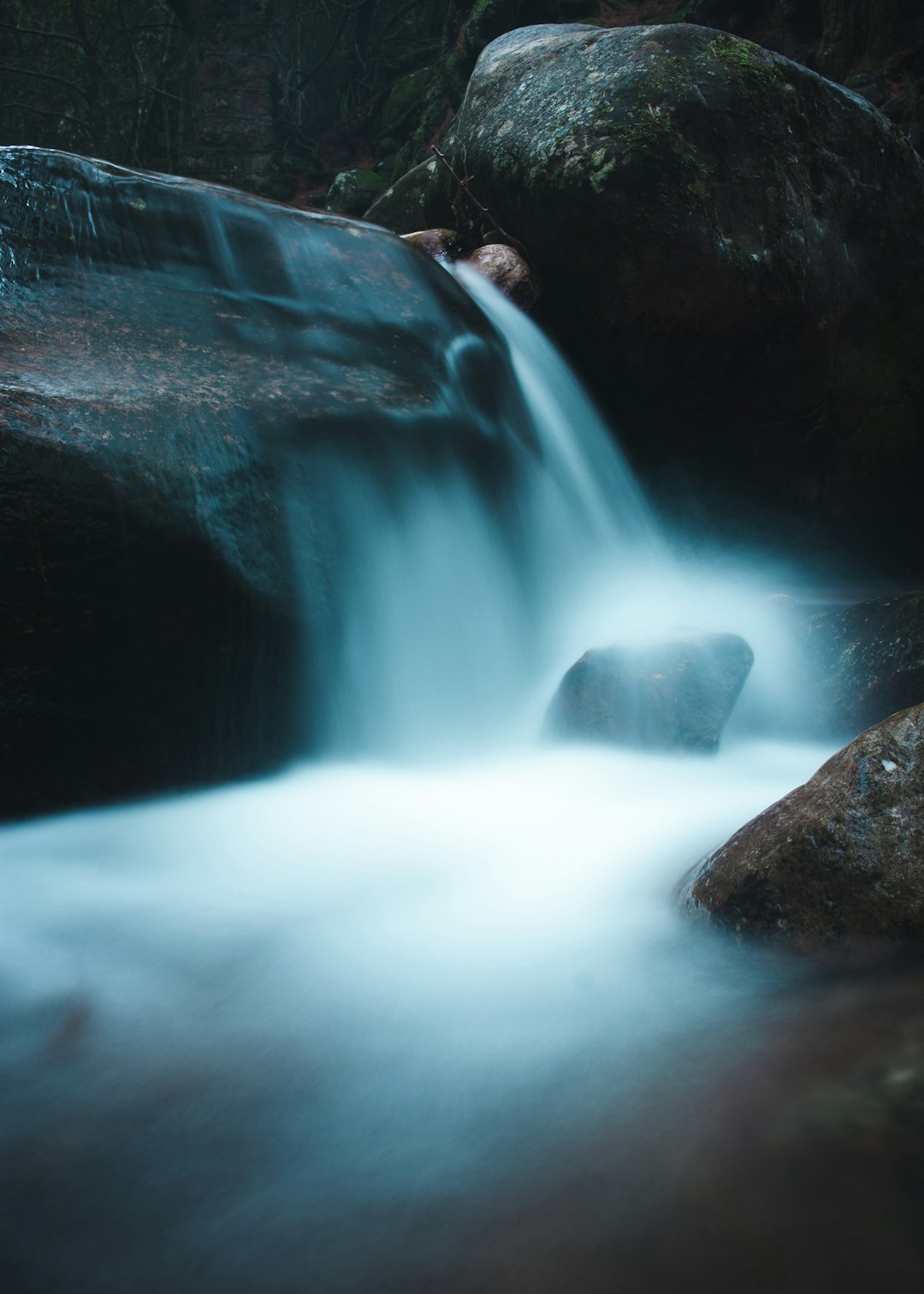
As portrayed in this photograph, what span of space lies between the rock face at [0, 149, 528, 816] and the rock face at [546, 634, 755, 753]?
1254 mm

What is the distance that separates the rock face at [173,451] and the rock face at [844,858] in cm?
228

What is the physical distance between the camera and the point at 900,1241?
111 cm

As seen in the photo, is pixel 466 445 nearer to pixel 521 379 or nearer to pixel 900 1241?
pixel 521 379

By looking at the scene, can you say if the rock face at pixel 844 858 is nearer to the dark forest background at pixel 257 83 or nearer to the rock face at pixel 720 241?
the rock face at pixel 720 241

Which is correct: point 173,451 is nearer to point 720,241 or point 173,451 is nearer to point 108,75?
point 720,241

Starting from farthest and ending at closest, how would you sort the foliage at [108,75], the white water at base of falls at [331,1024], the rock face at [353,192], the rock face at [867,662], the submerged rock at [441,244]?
the foliage at [108,75] < the rock face at [353,192] < the submerged rock at [441,244] < the rock face at [867,662] < the white water at base of falls at [331,1024]

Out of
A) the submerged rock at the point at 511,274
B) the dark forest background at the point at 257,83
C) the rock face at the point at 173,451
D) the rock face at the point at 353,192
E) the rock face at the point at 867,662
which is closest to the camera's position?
the rock face at the point at 173,451

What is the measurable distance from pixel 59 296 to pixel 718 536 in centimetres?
480

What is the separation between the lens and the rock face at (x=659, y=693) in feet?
13.0

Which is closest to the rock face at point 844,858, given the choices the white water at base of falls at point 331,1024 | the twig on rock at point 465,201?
the white water at base of falls at point 331,1024

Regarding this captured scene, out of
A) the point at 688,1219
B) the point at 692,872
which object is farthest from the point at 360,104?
the point at 688,1219

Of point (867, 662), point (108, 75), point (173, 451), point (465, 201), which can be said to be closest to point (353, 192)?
point (465, 201)

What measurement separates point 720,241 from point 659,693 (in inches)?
127

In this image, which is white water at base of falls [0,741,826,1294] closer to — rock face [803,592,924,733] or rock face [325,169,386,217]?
rock face [803,592,924,733]
